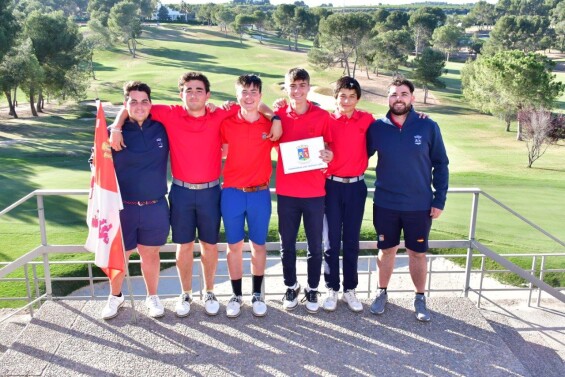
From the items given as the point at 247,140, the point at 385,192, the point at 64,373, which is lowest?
the point at 64,373

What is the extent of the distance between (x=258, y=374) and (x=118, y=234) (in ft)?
6.00

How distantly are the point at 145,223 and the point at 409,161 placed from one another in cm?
260

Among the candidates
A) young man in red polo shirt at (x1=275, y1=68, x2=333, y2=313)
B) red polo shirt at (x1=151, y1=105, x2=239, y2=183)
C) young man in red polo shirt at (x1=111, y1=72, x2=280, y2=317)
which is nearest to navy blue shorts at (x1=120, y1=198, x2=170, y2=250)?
young man in red polo shirt at (x1=111, y1=72, x2=280, y2=317)

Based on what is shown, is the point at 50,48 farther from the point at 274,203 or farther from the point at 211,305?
the point at 211,305

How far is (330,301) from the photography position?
5180 millimetres

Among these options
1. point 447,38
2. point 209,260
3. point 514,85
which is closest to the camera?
point 209,260

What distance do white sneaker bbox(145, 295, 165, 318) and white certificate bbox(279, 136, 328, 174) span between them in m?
1.86

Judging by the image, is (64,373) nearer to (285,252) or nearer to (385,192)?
(285,252)

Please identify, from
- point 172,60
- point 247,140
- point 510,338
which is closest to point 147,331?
point 247,140

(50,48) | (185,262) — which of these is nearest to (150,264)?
(185,262)

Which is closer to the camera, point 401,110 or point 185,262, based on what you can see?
point 401,110

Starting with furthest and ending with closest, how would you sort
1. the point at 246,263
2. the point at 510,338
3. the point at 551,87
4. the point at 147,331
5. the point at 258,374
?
the point at 551,87
the point at 246,263
the point at 510,338
the point at 147,331
the point at 258,374

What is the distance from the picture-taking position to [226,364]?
430cm

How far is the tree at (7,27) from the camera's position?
2947 centimetres
